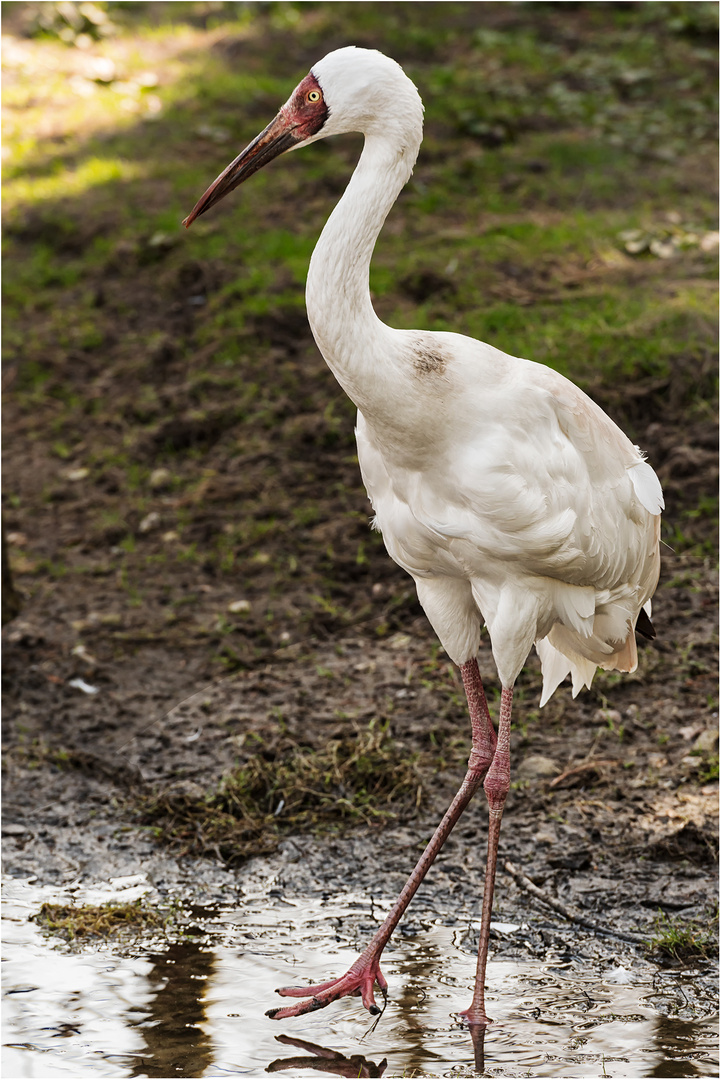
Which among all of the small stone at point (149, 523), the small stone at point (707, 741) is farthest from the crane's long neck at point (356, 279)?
Result: the small stone at point (149, 523)

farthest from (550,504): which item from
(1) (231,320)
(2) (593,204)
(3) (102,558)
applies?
(2) (593,204)

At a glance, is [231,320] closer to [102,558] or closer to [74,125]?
[102,558]

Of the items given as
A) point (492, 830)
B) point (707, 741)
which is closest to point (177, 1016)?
point (492, 830)

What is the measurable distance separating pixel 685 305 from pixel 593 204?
7.93 ft

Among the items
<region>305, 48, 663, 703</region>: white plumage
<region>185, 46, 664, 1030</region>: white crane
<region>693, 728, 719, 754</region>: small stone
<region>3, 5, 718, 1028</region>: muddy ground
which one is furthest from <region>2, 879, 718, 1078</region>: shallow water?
<region>693, 728, 719, 754</region>: small stone

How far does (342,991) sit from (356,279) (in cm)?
208

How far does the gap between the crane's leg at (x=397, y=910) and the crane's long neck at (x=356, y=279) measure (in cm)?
120

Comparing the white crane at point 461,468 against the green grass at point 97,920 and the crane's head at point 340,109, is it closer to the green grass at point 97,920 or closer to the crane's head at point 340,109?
the crane's head at point 340,109

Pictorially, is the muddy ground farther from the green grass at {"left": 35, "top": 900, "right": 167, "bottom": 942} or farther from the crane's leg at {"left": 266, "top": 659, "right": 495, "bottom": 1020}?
the crane's leg at {"left": 266, "top": 659, "right": 495, "bottom": 1020}

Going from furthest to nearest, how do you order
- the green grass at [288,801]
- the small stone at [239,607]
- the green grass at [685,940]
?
the small stone at [239,607] < the green grass at [288,801] < the green grass at [685,940]

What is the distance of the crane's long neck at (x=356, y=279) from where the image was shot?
324 cm

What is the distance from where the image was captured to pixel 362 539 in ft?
20.4

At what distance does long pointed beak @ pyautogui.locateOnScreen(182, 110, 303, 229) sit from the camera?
3.35 meters

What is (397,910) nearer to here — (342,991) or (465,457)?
(342,991)
